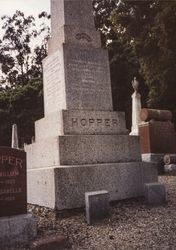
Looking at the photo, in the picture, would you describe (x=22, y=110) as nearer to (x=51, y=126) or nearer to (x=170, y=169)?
(x=170, y=169)

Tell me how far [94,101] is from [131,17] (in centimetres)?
1296

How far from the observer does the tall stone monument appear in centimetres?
477

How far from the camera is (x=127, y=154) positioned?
18.4 feet

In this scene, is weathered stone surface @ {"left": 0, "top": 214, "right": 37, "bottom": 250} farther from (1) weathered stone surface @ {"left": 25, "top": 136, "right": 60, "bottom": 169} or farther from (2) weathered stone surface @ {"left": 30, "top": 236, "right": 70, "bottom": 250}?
(1) weathered stone surface @ {"left": 25, "top": 136, "right": 60, "bottom": 169}

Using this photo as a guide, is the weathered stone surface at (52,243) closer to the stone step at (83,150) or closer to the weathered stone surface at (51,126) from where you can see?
the stone step at (83,150)

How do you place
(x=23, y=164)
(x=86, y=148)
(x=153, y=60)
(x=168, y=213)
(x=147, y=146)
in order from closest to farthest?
(x=23, y=164) < (x=168, y=213) < (x=86, y=148) < (x=147, y=146) < (x=153, y=60)

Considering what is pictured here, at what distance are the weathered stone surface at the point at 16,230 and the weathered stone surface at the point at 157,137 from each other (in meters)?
7.45

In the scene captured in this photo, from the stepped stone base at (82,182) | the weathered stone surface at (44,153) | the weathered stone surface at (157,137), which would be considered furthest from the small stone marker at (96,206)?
the weathered stone surface at (157,137)

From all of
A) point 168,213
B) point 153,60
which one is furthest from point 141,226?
point 153,60

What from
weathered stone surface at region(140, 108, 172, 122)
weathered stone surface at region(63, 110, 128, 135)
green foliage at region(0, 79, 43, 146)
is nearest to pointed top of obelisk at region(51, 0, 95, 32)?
weathered stone surface at region(63, 110, 128, 135)

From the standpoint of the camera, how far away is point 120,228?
396 cm

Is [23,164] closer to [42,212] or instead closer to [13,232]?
[13,232]

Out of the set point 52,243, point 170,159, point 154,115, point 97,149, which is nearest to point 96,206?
point 52,243

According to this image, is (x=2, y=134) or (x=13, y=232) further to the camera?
(x=2, y=134)
